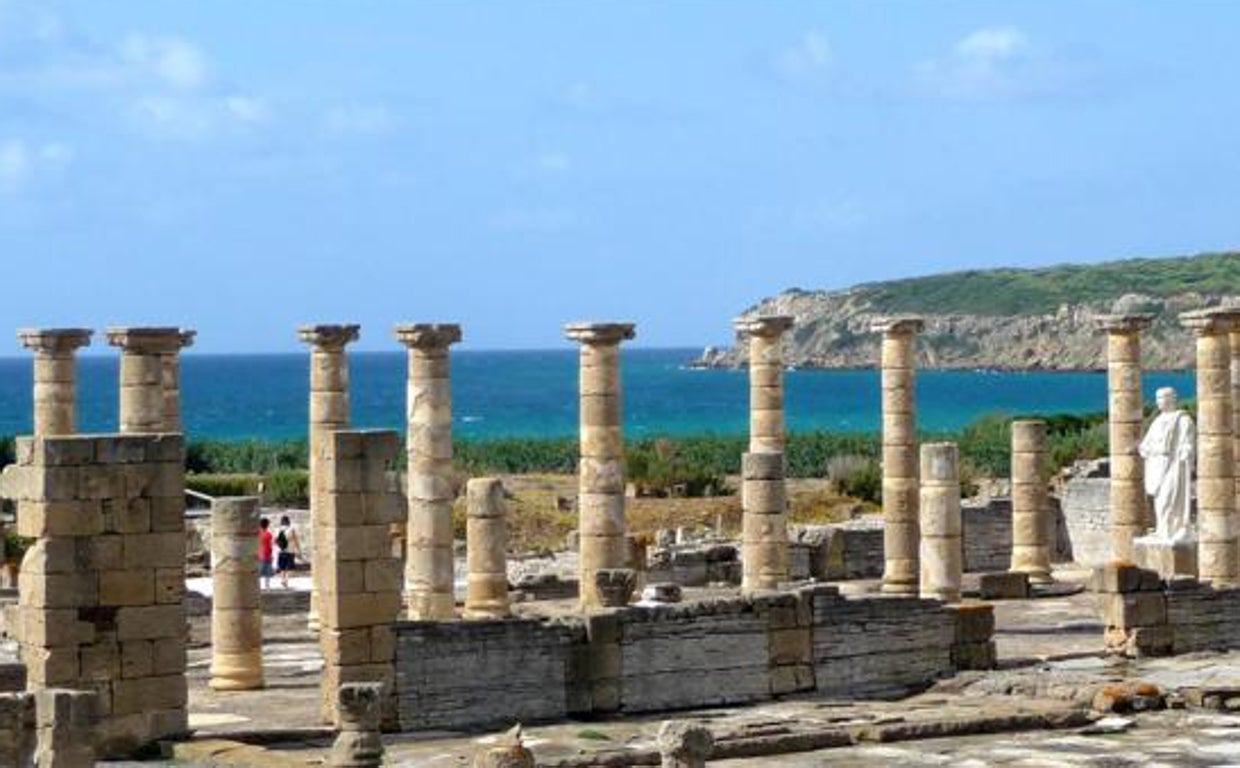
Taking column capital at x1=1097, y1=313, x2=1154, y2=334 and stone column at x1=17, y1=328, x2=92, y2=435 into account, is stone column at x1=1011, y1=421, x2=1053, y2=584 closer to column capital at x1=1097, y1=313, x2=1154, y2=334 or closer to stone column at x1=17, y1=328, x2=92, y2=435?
column capital at x1=1097, y1=313, x2=1154, y2=334

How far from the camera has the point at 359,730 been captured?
18281 mm

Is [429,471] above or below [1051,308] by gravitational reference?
below

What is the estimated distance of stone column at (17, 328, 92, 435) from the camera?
103 feet

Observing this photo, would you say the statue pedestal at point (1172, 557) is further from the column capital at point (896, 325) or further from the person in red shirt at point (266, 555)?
the person in red shirt at point (266, 555)

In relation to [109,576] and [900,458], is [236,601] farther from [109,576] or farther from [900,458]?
[900,458]

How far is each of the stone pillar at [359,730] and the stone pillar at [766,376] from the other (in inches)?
583

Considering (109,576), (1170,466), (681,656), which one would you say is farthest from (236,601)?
(1170,466)

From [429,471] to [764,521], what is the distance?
380 cm

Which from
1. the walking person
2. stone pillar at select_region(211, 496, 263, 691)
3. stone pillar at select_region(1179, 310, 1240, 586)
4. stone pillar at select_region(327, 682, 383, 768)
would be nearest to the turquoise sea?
the walking person

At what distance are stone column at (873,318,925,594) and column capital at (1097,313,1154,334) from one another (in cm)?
238

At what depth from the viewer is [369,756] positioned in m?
18.2

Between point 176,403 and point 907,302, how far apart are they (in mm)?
165766

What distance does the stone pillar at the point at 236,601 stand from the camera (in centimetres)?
2484

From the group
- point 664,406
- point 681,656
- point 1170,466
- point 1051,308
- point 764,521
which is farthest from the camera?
point 1051,308
